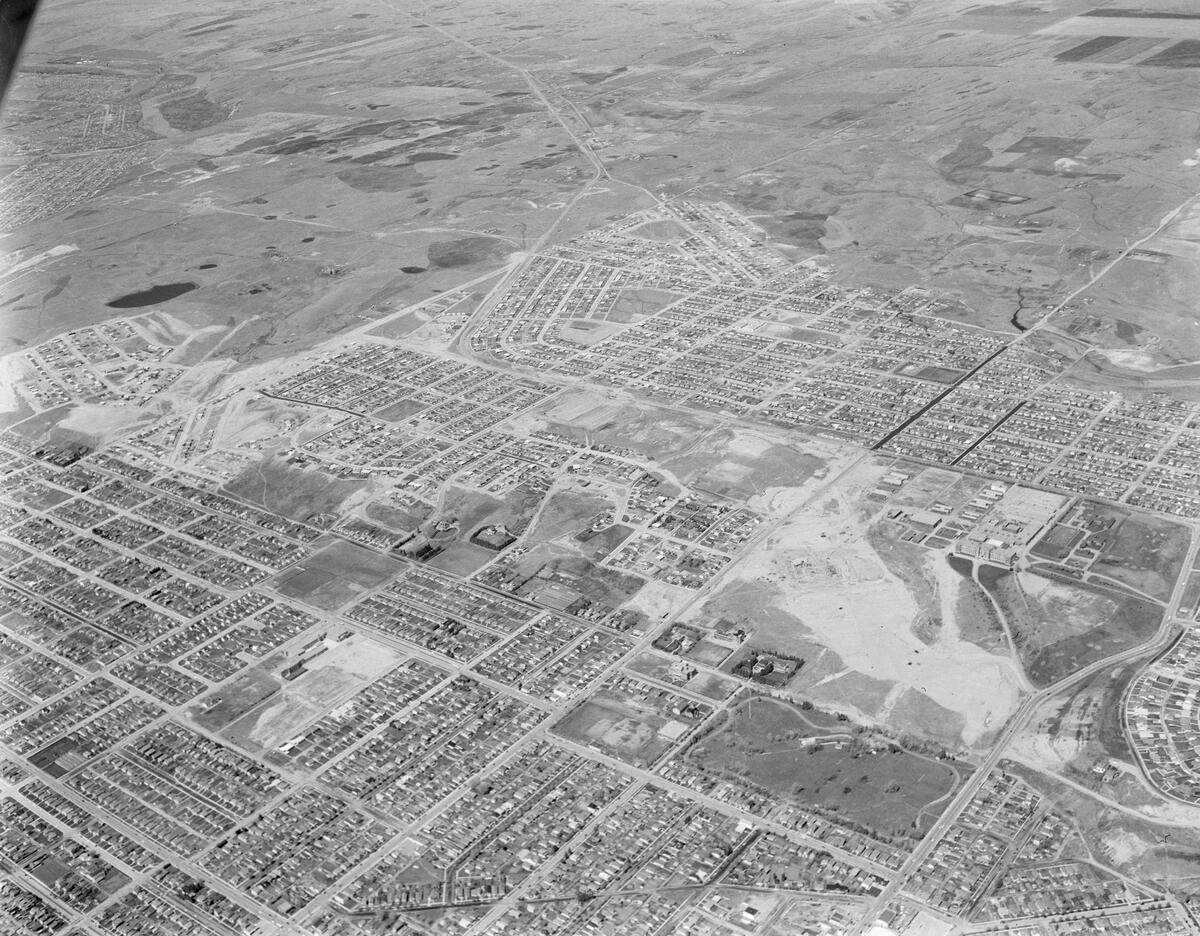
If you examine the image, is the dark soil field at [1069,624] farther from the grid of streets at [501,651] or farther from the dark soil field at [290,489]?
the dark soil field at [290,489]

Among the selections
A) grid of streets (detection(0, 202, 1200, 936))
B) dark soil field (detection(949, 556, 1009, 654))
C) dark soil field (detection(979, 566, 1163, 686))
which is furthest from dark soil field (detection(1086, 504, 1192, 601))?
dark soil field (detection(949, 556, 1009, 654))

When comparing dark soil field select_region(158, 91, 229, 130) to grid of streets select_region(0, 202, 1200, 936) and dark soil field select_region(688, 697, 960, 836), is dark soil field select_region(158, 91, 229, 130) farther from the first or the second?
dark soil field select_region(688, 697, 960, 836)

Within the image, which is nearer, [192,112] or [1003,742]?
[1003,742]

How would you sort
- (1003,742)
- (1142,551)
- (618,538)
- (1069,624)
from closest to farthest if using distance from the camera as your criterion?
(1003,742)
(1069,624)
(1142,551)
(618,538)

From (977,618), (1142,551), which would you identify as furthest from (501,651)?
(1142,551)

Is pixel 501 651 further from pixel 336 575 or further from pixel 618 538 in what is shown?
pixel 336 575

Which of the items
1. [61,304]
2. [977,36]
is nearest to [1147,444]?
[61,304]

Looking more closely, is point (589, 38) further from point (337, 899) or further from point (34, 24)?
point (34, 24)

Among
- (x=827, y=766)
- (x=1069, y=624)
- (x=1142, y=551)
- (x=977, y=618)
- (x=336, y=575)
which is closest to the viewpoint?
(x=827, y=766)
